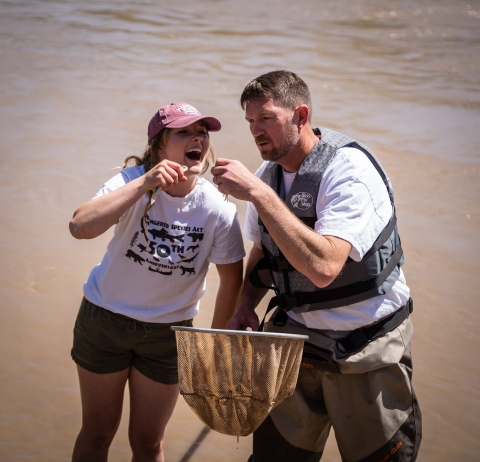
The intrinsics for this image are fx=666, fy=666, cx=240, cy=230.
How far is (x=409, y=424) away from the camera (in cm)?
309

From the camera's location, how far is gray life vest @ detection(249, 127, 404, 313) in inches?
115

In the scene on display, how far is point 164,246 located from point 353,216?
88 cm

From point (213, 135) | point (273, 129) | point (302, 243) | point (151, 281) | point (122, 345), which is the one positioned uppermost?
point (273, 129)

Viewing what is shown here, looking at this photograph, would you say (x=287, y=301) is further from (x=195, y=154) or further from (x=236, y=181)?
(x=195, y=154)

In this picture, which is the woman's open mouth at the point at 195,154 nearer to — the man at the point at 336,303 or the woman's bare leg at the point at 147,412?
the man at the point at 336,303

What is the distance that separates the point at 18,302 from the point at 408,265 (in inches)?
139

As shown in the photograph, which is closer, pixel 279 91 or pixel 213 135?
pixel 279 91

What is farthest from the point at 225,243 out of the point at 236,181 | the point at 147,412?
the point at 147,412

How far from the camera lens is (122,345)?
3.13 metres

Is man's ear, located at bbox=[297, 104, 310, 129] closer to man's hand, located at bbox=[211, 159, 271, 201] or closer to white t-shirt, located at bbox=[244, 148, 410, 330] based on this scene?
white t-shirt, located at bbox=[244, 148, 410, 330]

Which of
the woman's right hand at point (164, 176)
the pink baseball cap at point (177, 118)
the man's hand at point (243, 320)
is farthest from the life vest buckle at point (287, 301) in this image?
the pink baseball cap at point (177, 118)

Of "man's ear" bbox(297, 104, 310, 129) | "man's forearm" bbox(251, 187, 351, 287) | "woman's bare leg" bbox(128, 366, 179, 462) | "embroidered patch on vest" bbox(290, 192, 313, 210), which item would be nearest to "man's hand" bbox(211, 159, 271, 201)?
"man's forearm" bbox(251, 187, 351, 287)

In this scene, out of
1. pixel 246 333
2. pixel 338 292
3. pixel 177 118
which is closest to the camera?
pixel 246 333

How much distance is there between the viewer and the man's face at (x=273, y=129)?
3.03 meters
